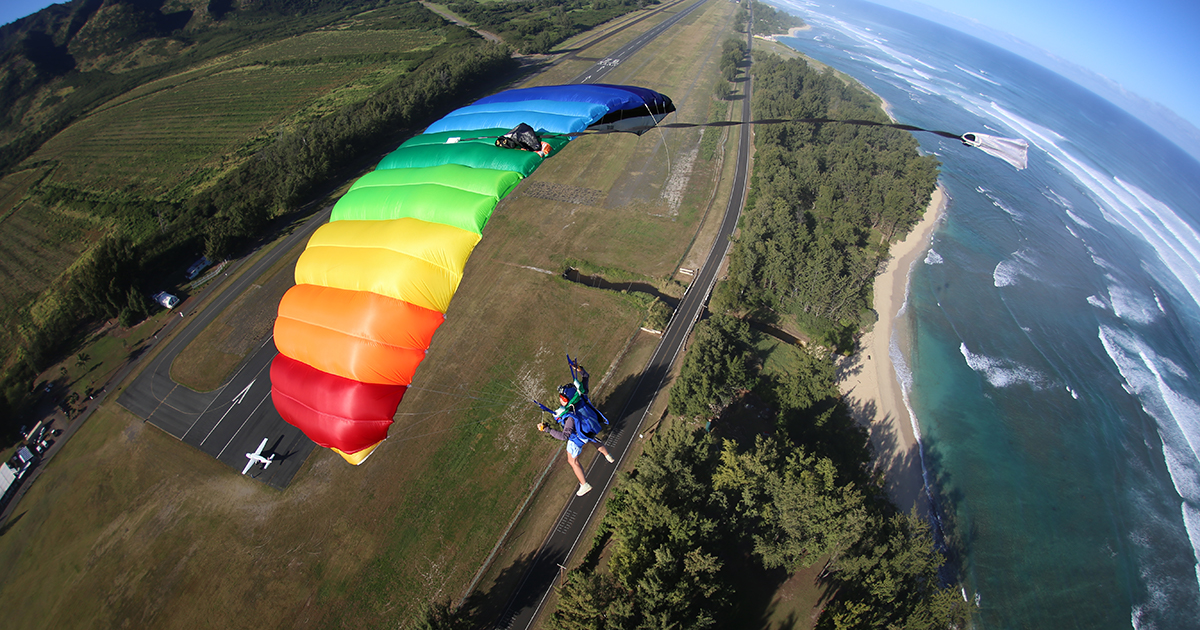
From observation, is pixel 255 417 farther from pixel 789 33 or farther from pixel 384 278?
pixel 789 33

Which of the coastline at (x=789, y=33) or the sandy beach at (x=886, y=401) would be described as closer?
the sandy beach at (x=886, y=401)

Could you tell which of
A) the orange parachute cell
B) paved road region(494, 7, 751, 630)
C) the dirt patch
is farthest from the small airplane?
the dirt patch

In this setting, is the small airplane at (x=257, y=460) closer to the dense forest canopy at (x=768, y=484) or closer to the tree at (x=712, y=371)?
the dense forest canopy at (x=768, y=484)

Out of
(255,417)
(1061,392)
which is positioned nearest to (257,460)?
(255,417)

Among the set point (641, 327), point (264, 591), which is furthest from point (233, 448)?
point (641, 327)

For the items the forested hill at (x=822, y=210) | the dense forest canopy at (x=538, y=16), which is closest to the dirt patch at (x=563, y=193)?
the forested hill at (x=822, y=210)

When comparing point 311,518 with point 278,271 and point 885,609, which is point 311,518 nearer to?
point 278,271
